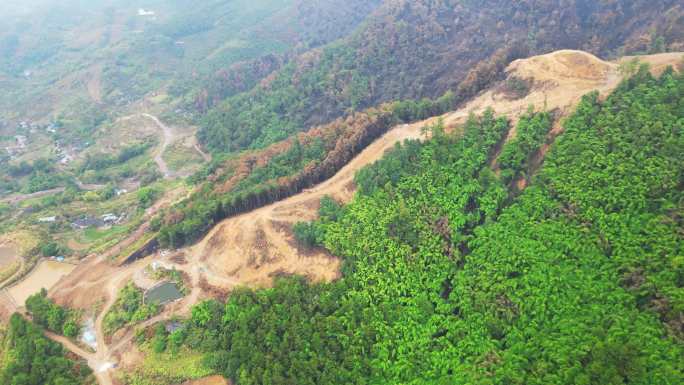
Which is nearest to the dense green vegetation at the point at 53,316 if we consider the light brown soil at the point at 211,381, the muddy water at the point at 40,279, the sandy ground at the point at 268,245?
the sandy ground at the point at 268,245

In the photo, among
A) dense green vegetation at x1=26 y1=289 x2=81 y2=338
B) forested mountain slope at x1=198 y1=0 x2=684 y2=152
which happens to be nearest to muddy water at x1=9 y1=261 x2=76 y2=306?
dense green vegetation at x1=26 y1=289 x2=81 y2=338

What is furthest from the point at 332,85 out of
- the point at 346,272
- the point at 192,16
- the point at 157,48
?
the point at 192,16

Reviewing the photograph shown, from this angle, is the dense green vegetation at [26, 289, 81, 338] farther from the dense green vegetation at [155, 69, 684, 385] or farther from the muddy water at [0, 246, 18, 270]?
the muddy water at [0, 246, 18, 270]

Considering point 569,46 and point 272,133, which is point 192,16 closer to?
point 272,133

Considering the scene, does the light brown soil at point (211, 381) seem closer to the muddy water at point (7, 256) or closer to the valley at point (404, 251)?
the valley at point (404, 251)

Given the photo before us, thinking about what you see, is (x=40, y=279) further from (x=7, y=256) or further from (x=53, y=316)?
(x=53, y=316)
